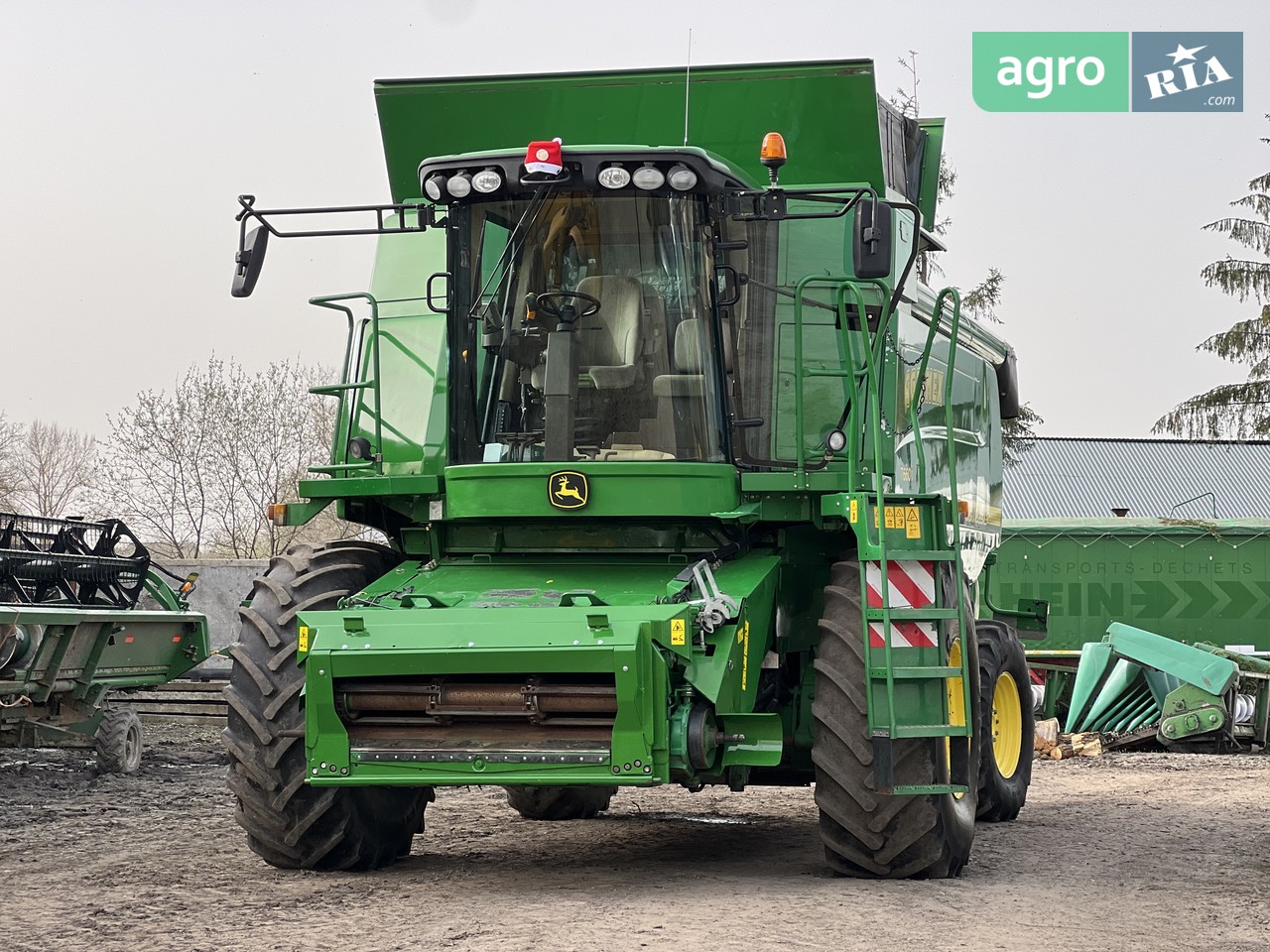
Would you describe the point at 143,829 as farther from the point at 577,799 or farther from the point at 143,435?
the point at 143,435

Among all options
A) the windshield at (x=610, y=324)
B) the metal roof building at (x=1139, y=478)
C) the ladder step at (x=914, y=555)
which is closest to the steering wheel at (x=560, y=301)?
the windshield at (x=610, y=324)

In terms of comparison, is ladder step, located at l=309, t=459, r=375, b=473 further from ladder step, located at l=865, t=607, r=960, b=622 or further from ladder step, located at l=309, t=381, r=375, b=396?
ladder step, located at l=865, t=607, r=960, b=622

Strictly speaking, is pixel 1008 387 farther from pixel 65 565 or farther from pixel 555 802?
pixel 65 565

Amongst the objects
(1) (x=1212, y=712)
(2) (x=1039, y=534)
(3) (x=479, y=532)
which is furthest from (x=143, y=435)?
(3) (x=479, y=532)

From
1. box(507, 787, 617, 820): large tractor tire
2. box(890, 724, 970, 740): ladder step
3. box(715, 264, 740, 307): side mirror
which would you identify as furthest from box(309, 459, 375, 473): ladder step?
box(890, 724, 970, 740): ladder step

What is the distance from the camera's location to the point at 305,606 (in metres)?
7.48

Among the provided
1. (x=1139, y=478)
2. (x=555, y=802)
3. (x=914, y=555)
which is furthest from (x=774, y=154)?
(x=1139, y=478)

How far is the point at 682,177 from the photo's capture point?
7.39m

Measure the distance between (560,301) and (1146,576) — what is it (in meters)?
15.7

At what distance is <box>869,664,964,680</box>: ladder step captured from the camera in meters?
7.12

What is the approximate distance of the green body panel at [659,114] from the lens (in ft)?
27.6

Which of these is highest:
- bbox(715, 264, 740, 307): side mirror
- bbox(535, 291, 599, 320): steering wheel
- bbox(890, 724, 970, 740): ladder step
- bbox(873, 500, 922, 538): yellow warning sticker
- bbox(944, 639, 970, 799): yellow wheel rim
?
bbox(715, 264, 740, 307): side mirror

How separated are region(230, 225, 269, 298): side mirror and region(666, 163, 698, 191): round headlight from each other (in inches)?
71.7

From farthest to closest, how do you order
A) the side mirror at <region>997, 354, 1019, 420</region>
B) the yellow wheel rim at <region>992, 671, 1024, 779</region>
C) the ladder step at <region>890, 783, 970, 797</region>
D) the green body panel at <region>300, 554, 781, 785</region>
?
the side mirror at <region>997, 354, 1019, 420</region>
the yellow wheel rim at <region>992, 671, 1024, 779</region>
the ladder step at <region>890, 783, 970, 797</region>
the green body panel at <region>300, 554, 781, 785</region>
